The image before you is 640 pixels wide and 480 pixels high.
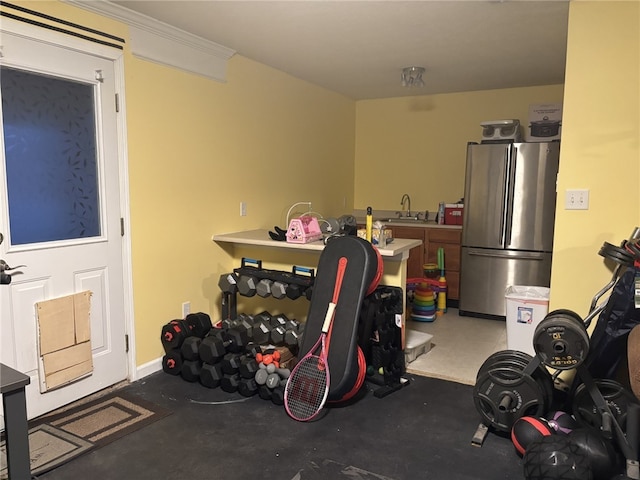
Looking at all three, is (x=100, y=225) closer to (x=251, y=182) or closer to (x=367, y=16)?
(x=251, y=182)

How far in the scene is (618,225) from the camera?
277 centimetres

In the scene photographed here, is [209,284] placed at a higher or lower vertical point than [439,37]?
lower

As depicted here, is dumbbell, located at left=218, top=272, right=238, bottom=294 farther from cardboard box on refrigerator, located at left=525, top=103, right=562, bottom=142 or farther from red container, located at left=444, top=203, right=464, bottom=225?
cardboard box on refrigerator, located at left=525, top=103, right=562, bottom=142

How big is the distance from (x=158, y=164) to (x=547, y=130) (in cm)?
362

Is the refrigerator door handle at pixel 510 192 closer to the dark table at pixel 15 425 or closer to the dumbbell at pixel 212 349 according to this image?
the dumbbell at pixel 212 349

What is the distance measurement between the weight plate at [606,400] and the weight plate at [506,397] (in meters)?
0.17

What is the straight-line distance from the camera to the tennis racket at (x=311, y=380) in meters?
2.86

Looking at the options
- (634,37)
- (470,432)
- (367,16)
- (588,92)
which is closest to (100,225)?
(367,16)

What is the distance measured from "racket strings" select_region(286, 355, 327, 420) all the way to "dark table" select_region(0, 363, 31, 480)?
154 cm

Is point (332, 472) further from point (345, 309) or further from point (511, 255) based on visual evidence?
point (511, 255)

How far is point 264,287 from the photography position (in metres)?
3.58

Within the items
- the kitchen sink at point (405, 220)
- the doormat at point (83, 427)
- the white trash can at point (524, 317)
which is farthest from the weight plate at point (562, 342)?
the kitchen sink at point (405, 220)

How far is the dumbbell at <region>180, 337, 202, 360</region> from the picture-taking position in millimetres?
3301

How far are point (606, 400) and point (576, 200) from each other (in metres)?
1.11
